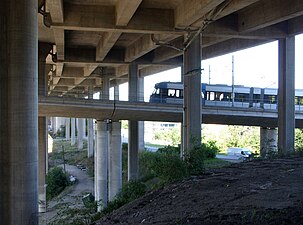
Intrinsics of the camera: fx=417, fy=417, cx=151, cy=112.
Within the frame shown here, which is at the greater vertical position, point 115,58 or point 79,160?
point 115,58

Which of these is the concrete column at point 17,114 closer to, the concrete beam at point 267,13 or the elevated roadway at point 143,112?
the concrete beam at point 267,13

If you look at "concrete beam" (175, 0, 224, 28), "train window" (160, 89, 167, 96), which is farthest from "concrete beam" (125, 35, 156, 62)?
"train window" (160, 89, 167, 96)

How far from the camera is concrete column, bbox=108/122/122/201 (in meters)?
34.6

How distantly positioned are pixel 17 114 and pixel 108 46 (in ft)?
46.8

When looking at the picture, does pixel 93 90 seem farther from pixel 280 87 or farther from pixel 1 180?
pixel 1 180

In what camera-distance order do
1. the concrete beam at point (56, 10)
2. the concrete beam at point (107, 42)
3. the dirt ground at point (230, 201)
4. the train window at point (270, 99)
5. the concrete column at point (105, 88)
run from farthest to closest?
the concrete column at point (105, 88) → the train window at point (270, 99) → the concrete beam at point (107, 42) → the concrete beam at point (56, 10) → the dirt ground at point (230, 201)

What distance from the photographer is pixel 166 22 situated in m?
20.2

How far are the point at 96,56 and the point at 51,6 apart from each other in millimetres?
14376

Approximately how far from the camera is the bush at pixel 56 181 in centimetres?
4503

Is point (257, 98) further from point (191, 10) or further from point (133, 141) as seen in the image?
point (191, 10)

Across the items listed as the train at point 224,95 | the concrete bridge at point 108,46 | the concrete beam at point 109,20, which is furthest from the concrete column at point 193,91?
the train at point 224,95

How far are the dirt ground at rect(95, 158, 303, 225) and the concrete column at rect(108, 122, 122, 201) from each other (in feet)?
73.6

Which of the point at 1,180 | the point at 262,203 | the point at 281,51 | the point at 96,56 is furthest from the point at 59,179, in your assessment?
the point at 262,203

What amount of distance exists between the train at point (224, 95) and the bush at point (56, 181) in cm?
1550
